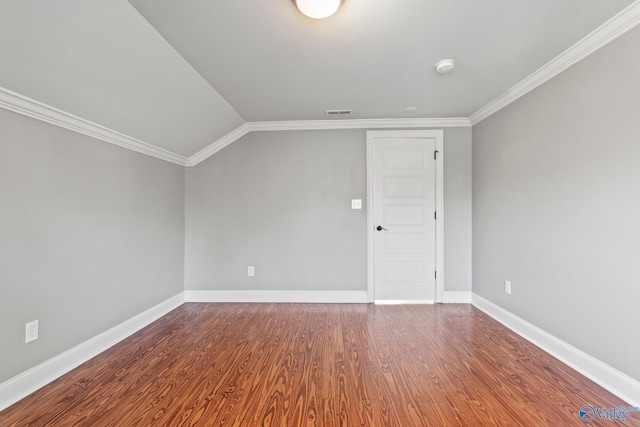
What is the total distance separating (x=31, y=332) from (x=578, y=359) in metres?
3.74

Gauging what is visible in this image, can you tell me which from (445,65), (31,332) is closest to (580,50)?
(445,65)

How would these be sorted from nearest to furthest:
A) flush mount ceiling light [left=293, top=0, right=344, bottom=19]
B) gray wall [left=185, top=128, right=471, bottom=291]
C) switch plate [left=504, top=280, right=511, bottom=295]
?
flush mount ceiling light [left=293, top=0, right=344, bottom=19] < switch plate [left=504, top=280, right=511, bottom=295] < gray wall [left=185, top=128, right=471, bottom=291]

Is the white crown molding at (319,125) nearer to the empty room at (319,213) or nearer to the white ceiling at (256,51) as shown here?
the empty room at (319,213)

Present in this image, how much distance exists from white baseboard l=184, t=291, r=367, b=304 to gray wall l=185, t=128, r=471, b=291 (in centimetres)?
7

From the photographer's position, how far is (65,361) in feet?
6.27

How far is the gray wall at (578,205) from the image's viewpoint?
160 centimetres

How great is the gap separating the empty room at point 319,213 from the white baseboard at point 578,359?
0.02m

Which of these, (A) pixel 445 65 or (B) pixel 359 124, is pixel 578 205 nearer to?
(A) pixel 445 65

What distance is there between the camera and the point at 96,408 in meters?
1.57

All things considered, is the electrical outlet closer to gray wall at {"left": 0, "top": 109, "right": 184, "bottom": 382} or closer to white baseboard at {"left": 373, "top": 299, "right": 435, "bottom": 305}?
gray wall at {"left": 0, "top": 109, "right": 184, "bottom": 382}

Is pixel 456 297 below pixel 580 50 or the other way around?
below

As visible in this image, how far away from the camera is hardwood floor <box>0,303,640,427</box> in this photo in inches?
58.9

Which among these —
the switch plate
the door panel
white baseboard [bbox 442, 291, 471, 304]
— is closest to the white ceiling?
the door panel

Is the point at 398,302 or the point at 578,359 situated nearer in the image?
the point at 578,359
